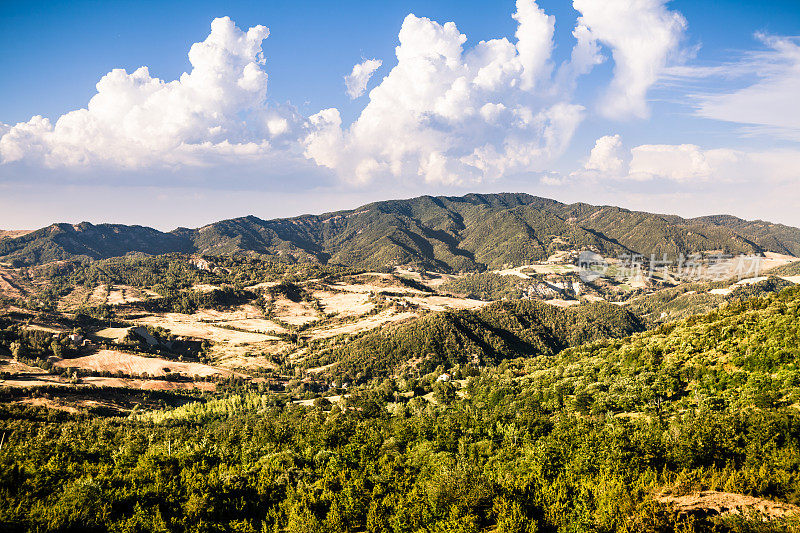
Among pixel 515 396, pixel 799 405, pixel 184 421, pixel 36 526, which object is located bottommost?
pixel 184 421

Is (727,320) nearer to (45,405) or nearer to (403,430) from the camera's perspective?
(403,430)

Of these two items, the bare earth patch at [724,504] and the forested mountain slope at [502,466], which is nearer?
the bare earth patch at [724,504]

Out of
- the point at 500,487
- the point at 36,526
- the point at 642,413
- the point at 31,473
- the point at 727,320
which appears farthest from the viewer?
the point at 727,320

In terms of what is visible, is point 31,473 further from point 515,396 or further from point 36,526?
point 515,396

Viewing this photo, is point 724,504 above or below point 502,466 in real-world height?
above

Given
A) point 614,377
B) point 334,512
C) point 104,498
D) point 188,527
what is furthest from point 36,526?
point 614,377

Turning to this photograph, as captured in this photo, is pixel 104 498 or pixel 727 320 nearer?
pixel 104 498

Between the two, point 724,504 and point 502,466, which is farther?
point 502,466

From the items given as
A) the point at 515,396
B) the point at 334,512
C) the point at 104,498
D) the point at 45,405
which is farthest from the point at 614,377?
the point at 45,405

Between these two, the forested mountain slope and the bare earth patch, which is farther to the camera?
the forested mountain slope

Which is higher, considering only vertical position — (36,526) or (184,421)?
(36,526)

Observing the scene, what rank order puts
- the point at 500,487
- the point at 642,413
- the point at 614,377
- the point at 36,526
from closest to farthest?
the point at 36,526 < the point at 500,487 < the point at 642,413 < the point at 614,377
